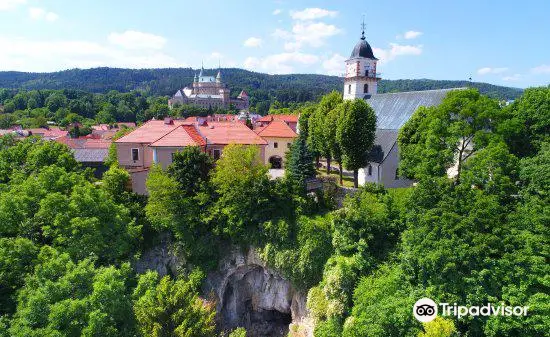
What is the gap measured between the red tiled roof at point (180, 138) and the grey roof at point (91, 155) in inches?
553

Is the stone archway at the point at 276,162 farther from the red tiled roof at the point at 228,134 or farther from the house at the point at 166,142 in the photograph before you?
the house at the point at 166,142

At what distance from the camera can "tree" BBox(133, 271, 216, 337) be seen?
19906mm

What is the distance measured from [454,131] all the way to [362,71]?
93.1 feet

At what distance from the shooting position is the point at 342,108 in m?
33.3

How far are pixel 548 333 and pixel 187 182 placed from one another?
22660mm

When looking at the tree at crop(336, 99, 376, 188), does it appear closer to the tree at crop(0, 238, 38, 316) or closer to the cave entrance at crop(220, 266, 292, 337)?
the cave entrance at crop(220, 266, 292, 337)

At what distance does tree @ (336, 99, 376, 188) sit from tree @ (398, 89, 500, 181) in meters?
6.47

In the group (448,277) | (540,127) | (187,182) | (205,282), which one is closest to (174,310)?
(205,282)

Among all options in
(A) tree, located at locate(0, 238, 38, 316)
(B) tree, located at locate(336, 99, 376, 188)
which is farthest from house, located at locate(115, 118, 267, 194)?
(A) tree, located at locate(0, 238, 38, 316)

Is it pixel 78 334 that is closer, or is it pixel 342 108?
pixel 78 334

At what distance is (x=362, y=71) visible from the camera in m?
50.6

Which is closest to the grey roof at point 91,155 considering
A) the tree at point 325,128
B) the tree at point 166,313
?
the tree at point 325,128

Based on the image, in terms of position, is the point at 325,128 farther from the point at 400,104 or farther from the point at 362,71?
the point at 362,71

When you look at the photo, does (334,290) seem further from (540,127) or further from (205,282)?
(540,127)
